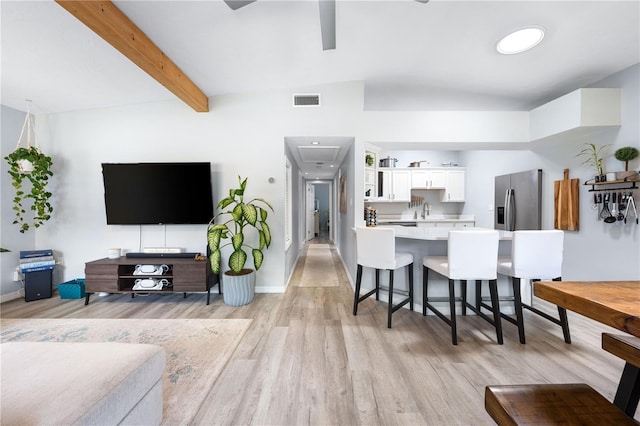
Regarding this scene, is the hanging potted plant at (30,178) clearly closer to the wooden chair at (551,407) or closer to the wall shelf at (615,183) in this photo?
the wooden chair at (551,407)

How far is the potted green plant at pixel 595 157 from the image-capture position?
3049 millimetres

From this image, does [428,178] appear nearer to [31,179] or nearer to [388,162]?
[388,162]

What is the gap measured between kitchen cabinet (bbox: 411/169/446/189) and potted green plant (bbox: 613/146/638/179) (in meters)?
2.92

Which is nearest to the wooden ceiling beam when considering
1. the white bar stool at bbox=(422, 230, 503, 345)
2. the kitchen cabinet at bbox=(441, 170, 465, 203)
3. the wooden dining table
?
the wooden dining table

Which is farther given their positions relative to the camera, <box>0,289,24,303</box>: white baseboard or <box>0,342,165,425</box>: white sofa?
<box>0,289,24,303</box>: white baseboard

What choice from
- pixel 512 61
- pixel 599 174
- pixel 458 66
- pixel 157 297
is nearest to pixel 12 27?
pixel 157 297

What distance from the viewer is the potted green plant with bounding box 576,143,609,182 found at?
3.05 m

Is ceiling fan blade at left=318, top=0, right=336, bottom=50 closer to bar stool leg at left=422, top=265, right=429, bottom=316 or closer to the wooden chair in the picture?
the wooden chair

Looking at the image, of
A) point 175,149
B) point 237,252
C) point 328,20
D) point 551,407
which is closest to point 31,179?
point 175,149

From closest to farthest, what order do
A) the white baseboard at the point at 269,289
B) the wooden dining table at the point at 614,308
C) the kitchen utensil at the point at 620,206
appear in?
the wooden dining table at the point at 614,308 < the kitchen utensil at the point at 620,206 < the white baseboard at the point at 269,289

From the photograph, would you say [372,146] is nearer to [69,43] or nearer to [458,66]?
[458,66]

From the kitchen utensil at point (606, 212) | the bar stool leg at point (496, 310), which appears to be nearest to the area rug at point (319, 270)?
the bar stool leg at point (496, 310)

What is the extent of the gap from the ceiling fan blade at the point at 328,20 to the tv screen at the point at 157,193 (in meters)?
2.26

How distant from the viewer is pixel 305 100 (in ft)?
11.6
